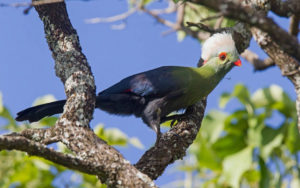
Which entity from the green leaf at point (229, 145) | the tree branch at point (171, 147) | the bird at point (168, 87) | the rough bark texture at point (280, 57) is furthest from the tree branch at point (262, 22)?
the green leaf at point (229, 145)

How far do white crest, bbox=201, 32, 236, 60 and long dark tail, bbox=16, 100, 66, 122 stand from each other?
5.01 ft

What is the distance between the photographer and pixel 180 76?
14.1ft

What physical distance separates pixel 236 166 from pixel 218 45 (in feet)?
4.77

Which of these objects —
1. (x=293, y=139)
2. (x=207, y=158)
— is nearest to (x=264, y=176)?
(x=293, y=139)

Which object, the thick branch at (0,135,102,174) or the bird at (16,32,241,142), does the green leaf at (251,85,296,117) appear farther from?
the thick branch at (0,135,102,174)

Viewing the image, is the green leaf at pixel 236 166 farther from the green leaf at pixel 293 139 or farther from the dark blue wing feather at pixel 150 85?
the dark blue wing feather at pixel 150 85

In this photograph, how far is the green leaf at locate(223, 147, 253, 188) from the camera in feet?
15.5

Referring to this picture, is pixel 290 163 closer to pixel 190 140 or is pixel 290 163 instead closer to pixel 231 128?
pixel 231 128

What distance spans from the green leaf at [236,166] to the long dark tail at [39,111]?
200cm

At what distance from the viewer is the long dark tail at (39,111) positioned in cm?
373

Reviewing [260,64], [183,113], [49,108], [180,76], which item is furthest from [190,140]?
[260,64]

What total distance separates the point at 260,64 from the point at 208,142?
47.2 inches

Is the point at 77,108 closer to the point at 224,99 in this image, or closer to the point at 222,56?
the point at 222,56

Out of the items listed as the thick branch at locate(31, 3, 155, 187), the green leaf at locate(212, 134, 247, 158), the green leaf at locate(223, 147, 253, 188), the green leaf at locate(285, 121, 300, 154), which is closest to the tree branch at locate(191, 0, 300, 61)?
the thick branch at locate(31, 3, 155, 187)
